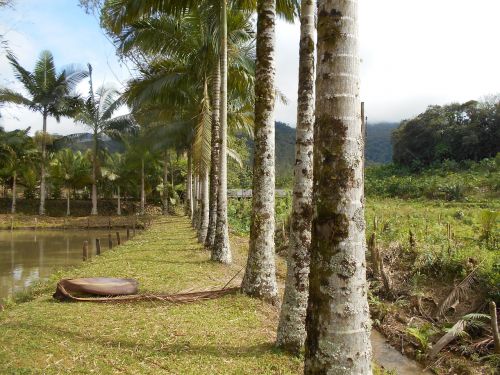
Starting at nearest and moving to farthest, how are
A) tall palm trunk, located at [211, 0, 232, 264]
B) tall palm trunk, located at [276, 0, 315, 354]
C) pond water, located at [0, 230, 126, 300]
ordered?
tall palm trunk, located at [276, 0, 315, 354] → tall palm trunk, located at [211, 0, 232, 264] → pond water, located at [0, 230, 126, 300]

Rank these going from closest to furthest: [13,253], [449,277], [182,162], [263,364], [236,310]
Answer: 1. [263,364]
2. [236,310]
3. [449,277]
4. [13,253]
5. [182,162]

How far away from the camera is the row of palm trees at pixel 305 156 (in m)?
3.00

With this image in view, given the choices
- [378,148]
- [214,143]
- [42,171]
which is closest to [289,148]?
[42,171]

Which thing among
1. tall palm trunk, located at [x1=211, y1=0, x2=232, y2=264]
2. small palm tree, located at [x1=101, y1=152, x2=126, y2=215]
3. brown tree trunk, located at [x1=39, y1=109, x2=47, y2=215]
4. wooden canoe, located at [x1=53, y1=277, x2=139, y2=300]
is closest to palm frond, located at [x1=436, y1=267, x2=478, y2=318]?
tall palm trunk, located at [x1=211, y1=0, x2=232, y2=264]

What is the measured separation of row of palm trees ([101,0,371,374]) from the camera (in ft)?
9.84

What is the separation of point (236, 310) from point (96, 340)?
2.21m

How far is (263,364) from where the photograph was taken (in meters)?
5.05

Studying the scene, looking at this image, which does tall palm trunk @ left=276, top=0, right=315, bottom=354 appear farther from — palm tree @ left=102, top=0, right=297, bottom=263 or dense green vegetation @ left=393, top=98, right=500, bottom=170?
dense green vegetation @ left=393, top=98, right=500, bottom=170

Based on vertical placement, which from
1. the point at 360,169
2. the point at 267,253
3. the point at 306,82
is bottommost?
the point at 267,253

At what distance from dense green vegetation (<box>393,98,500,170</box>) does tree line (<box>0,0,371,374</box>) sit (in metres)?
39.2

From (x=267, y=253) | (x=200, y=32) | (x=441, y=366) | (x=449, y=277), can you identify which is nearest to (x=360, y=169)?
(x=267, y=253)

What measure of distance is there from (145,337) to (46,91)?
3082 centimetres

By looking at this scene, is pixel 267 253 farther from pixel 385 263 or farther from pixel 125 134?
pixel 125 134

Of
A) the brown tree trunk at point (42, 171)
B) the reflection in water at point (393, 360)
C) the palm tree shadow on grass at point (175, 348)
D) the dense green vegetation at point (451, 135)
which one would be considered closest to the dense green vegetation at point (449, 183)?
the dense green vegetation at point (451, 135)
